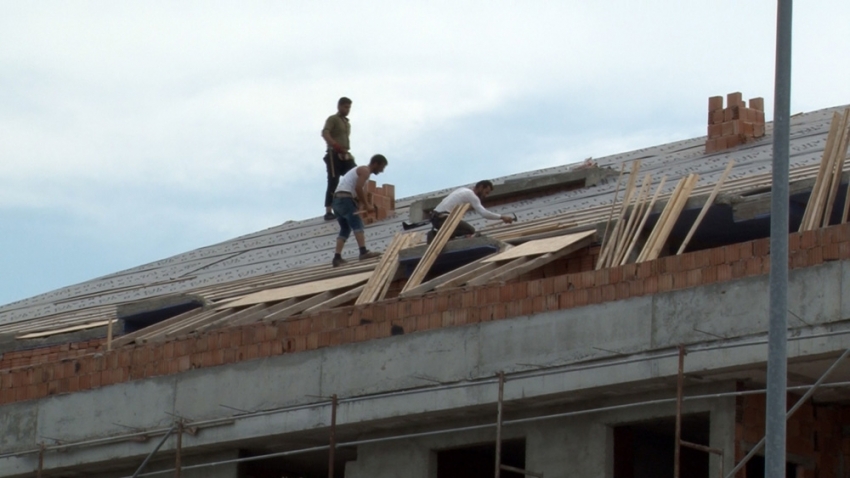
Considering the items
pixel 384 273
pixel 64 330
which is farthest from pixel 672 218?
pixel 64 330

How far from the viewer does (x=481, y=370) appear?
Result: 14.6 m

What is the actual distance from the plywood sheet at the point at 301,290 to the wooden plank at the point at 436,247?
0.81m

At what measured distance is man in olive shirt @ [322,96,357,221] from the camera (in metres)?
22.5

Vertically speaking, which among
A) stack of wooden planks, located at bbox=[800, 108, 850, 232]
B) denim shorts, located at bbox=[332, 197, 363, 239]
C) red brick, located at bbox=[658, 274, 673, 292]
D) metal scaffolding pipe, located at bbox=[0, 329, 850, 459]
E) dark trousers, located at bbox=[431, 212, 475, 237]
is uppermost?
denim shorts, located at bbox=[332, 197, 363, 239]

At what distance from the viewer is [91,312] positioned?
2197 cm

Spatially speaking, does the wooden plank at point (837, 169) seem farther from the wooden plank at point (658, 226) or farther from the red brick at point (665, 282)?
the wooden plank at point (658, 226)

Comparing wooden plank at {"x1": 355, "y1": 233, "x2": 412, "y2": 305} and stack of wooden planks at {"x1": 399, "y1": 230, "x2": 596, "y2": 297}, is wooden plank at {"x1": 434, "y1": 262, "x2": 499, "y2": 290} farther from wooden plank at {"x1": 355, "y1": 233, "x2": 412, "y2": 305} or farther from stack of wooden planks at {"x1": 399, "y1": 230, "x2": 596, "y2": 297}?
wooden plank at {"x1": 355, "y1": 233, "x2": 412, "y2": 305}

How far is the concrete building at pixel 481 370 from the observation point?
13305 millimetres

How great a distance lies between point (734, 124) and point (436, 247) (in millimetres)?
5984

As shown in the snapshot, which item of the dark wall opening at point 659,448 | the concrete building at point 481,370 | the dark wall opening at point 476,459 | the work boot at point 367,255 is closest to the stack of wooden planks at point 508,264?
the concrete building at point 481,370

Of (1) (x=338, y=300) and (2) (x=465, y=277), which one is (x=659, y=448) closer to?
(2) (x=465, y=277)

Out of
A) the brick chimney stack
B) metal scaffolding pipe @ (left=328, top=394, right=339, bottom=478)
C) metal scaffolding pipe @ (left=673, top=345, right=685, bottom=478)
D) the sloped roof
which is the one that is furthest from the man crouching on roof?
metal scaffolding pipe @ (left=673, top=345, right=685, bottom=478)

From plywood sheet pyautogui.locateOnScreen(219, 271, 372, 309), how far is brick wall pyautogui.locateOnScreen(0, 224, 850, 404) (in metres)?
1.14

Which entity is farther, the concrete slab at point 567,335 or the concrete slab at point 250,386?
the concrete slab at point 250,386
